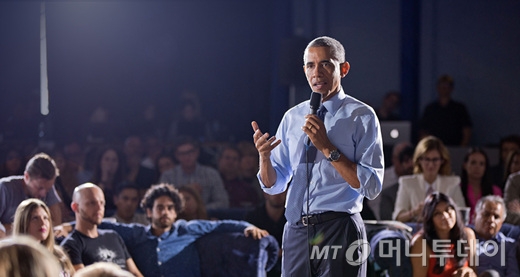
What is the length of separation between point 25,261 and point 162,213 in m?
3.33

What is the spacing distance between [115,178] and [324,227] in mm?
4074

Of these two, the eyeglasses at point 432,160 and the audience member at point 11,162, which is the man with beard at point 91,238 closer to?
the audience member at point 11,162

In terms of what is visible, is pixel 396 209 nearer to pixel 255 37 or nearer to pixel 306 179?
pixel 306 179

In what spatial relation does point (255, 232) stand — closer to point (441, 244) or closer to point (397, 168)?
point (441, 244)

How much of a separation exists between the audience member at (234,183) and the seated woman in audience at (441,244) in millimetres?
1879

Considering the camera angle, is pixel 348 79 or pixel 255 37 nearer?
pixel 348 79

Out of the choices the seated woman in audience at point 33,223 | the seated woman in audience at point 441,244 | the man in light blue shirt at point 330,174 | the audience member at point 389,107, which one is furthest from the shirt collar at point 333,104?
the audience member at point 389,107

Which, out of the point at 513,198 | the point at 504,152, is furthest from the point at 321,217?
the point at 504,152

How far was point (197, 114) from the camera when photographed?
30.4ft

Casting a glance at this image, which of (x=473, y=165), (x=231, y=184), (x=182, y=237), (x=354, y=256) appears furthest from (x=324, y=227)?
(x=231, y=184)

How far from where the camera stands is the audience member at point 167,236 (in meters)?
5.01

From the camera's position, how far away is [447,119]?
8.07 meters

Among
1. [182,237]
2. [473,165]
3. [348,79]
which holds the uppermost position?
[348,79]

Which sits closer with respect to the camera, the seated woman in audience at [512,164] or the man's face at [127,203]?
the man's face at [127,203]
